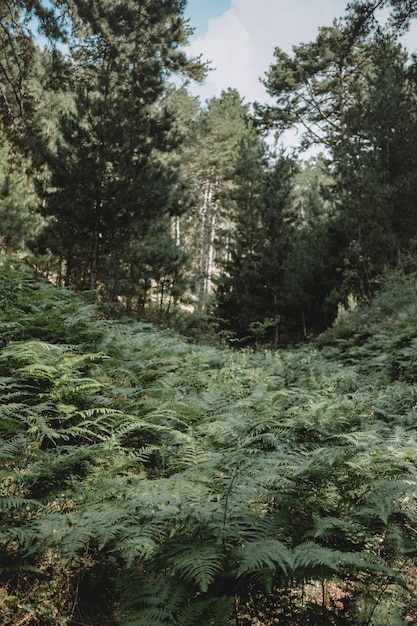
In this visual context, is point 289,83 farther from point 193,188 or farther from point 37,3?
point 37,3

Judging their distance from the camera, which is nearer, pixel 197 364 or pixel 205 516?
pixel 205 516

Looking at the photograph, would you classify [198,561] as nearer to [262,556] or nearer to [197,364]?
[262,556]

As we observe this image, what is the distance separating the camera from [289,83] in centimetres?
2034

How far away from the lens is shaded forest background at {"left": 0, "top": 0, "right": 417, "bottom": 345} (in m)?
11.4

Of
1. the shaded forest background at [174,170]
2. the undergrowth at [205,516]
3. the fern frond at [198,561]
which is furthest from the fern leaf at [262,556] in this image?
the shaded forest background at [174,170]

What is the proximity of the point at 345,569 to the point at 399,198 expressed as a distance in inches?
718

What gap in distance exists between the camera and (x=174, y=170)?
47.1ft

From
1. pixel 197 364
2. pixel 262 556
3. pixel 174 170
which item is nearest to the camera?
pixel 262 556

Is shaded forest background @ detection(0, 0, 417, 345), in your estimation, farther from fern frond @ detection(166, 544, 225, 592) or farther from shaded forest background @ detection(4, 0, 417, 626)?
fern frond @ detection(166, 544, 225, 592)

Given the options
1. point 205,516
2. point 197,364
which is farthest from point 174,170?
point 205,516

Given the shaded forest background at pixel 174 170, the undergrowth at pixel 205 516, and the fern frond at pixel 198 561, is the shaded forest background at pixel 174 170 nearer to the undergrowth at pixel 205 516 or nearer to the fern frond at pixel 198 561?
the undergrowth at pixel 205 516

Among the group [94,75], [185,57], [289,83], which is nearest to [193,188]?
[289,83]

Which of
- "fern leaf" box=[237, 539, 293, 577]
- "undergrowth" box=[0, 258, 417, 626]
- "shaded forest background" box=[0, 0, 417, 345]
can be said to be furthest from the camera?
"shaded forest background" box=[0, 0, 417, 345]

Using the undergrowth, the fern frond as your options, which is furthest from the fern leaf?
the fern frond
